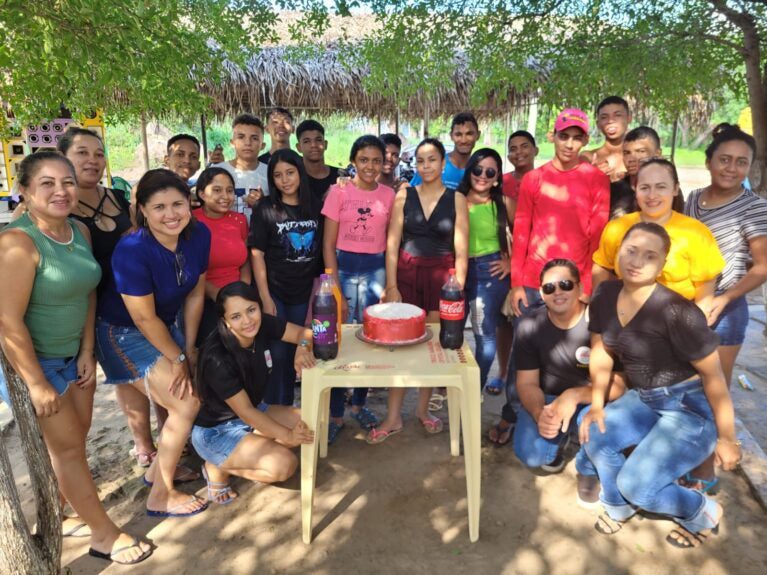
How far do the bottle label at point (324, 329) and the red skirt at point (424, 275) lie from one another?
983mm

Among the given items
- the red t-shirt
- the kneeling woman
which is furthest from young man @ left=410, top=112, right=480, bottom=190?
the kneeling woman

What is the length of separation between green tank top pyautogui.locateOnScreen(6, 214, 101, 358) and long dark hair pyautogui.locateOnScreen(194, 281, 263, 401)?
556 mm

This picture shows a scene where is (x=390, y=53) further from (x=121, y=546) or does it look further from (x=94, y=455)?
(x=121, y=546)

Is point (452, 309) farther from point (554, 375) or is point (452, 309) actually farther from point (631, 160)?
point (631, 160)

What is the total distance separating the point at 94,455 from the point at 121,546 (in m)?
1.10

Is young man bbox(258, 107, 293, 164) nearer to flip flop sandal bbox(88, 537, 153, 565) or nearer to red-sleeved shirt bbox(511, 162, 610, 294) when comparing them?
red-sleeved shirt bbox(511, 162, 610, 294)

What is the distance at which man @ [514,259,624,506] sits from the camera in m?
2.80

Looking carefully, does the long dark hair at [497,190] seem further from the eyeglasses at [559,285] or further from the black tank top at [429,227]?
the eyeglasses at [559,285]

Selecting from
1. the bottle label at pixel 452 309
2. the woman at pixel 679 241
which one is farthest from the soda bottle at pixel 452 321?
the woman at pixel 679 241

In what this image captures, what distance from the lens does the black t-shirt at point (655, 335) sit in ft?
7.75

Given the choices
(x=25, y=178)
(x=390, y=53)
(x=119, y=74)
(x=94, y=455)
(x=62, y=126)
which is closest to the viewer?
(x=25, y=178)

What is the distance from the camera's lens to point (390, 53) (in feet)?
17.1

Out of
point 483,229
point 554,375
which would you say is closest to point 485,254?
point 483,229

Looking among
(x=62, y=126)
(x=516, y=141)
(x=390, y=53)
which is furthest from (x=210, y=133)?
(x=516, y=141)
